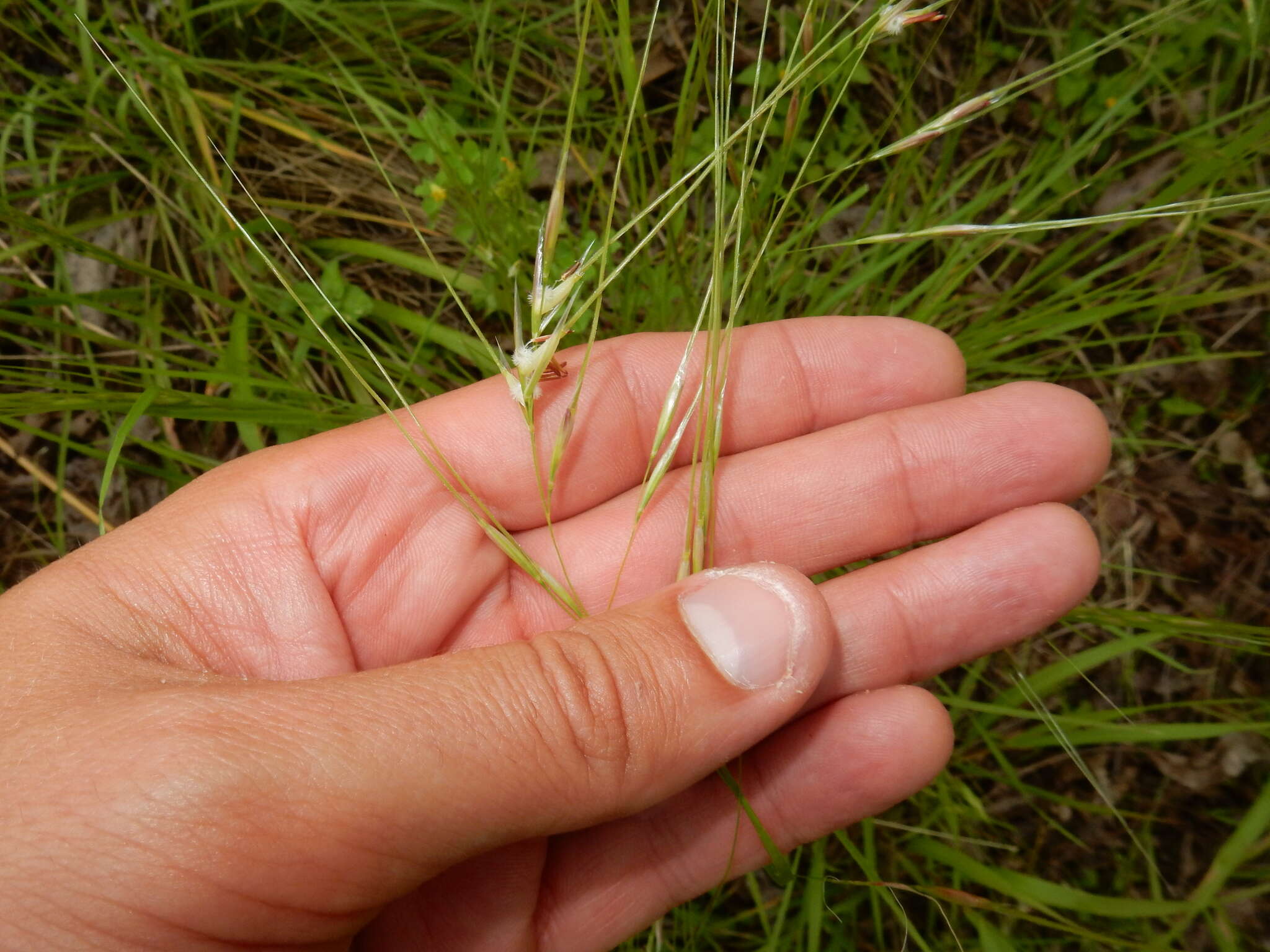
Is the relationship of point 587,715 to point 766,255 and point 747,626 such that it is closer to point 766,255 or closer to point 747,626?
point 747,626

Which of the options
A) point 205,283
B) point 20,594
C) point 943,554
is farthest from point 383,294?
point 943,554

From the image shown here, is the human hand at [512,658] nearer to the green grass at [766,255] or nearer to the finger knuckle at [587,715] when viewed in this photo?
the finger knuckle at [587,715]

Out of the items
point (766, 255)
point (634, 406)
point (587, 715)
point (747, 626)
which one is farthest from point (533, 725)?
point (766, 255)

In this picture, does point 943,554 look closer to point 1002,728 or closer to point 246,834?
point 1002,728

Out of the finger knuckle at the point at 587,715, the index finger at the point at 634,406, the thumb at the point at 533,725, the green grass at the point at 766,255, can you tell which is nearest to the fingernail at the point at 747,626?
the thumb at the point at 533,725

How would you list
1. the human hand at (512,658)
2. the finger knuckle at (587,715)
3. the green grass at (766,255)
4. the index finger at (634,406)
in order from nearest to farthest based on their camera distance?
1. the human hand at (512,658)
2. the finger knuckle at (587,715)
3. the index finger at (634,406)
4. the green grass at (766,255)

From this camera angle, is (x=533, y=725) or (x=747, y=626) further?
(x=747, y=626)

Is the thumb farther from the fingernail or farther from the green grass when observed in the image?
the green grass
